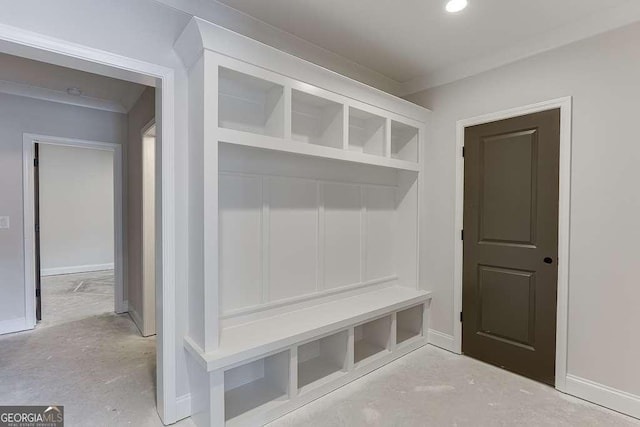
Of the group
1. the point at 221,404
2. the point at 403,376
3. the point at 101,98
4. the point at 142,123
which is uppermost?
the point at 101,98

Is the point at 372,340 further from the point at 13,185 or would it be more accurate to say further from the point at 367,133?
the point at 13,185

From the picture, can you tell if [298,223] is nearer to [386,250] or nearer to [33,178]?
[386,250]

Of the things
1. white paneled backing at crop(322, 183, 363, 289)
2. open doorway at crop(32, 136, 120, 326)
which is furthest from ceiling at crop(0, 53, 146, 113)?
white paneled backing at crop(322, 183, 363, 289)

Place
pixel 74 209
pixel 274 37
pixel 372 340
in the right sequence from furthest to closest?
pixel 74 209 < pixel 372 340 < pixel 274 37

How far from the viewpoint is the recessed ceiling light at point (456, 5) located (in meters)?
2.04

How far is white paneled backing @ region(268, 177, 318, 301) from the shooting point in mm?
2438

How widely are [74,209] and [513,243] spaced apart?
25.4ft

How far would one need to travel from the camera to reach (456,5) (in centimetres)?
208

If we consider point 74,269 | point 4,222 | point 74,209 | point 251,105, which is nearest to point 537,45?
point 251,105

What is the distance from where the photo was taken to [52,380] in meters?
2.43

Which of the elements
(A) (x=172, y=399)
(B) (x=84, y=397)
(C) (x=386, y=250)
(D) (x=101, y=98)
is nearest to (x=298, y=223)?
(C) (x=386, y=250)

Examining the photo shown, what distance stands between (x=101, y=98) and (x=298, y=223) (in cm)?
300

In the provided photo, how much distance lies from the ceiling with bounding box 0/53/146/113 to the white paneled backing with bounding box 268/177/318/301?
2088mm

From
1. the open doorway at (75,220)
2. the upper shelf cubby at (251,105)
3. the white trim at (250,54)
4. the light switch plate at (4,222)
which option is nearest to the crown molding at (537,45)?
the white trim at (250,54)
